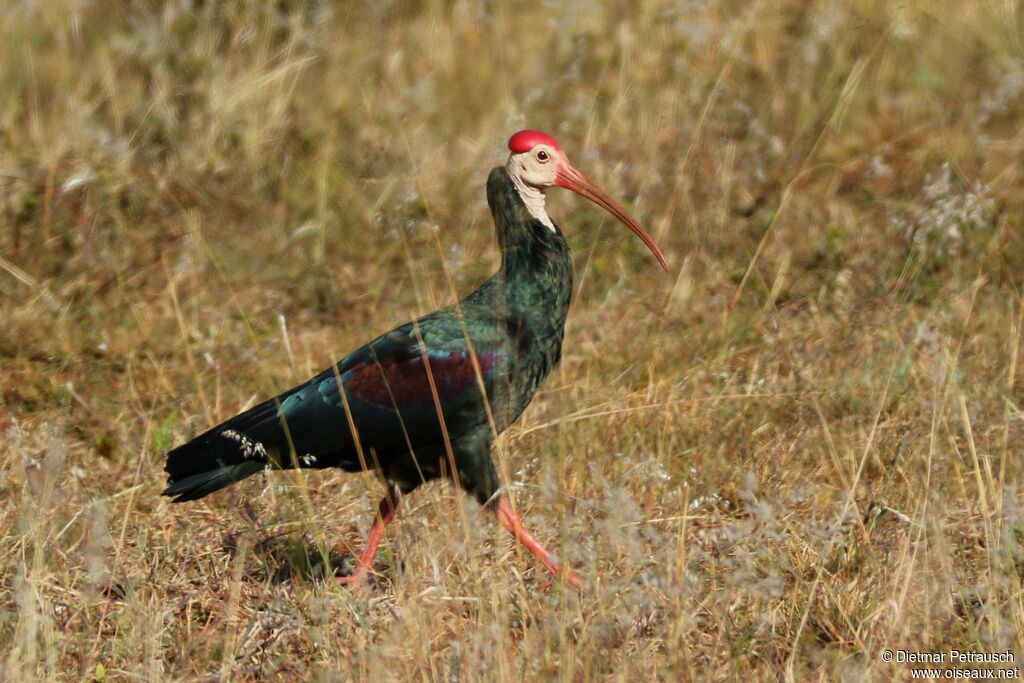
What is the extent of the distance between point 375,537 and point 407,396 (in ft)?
1.29

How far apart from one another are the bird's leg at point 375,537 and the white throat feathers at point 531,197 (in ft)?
3.16

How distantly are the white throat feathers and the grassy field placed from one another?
41cm

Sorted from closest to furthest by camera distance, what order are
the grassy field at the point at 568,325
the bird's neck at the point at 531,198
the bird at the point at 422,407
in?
the grassy field at the point at 568,325 → the bird at the point at 422,407 → the bird's neck at the point at 531,198

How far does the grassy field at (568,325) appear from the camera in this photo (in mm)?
3365

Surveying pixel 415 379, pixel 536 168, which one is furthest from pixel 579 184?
pixel 415 379

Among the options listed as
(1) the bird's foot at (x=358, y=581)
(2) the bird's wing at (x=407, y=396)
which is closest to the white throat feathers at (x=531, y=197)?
(2) the bird's wing at (x=407, y=396)

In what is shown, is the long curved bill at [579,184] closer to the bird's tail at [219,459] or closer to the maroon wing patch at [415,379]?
the maroon wing patch at [415,379]

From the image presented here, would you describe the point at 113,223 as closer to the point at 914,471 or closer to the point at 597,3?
the point at 597,3

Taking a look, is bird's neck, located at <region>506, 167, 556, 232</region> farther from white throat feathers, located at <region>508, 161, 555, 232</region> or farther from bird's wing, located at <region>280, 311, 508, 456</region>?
bird's wing, located at <region>280, 311, 508, 456</region>

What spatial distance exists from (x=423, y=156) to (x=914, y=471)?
3.12 meters

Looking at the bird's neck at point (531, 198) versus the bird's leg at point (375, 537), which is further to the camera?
the bird's neck at point (531, 198)

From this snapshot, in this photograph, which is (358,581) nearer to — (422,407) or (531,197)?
(422,407)

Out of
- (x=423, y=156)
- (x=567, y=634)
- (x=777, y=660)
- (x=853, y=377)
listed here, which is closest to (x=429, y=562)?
(x=567, y=634)

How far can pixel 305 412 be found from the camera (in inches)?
157
